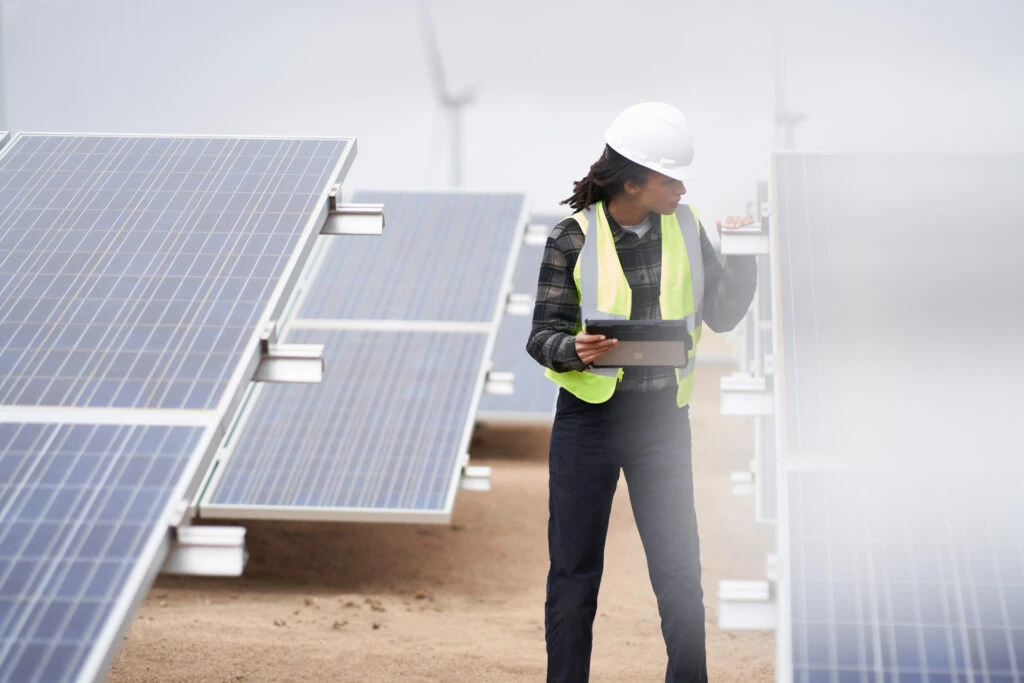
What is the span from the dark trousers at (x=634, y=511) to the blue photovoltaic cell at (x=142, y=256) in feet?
4.61

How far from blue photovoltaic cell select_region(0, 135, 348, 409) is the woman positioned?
1.37 metres

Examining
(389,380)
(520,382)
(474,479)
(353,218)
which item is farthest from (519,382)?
(353,218)

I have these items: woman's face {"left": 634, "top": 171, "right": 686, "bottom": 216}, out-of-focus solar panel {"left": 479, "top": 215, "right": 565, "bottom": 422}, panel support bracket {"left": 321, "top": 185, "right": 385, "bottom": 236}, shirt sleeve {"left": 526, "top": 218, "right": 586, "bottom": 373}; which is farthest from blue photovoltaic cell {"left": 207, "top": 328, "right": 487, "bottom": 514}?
woman's face {"left": 634, "top": 171, "right": 686, "bottom": 216}

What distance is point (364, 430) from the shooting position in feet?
32.5

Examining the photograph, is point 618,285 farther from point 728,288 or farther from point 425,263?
point 425,263

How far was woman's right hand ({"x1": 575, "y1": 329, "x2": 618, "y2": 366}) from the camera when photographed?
14.3 feet

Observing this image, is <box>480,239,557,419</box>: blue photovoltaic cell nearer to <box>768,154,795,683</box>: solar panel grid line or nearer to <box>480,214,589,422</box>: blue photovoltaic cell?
<box>480,214,589,422</box>: blue photovoltaic cell

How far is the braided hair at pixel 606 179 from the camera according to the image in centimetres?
467

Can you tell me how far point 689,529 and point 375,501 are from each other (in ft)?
14.8

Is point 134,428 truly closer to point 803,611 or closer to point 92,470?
point 92,470

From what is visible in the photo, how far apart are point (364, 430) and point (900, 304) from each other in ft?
18.6

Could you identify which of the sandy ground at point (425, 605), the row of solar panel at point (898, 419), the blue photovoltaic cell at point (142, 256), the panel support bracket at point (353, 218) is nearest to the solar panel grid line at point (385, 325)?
the sandy ground at point (425, 605)

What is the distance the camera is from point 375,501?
8930 millimetres

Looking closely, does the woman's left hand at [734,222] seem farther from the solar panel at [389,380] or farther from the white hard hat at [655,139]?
the solar panel at [389,380]
